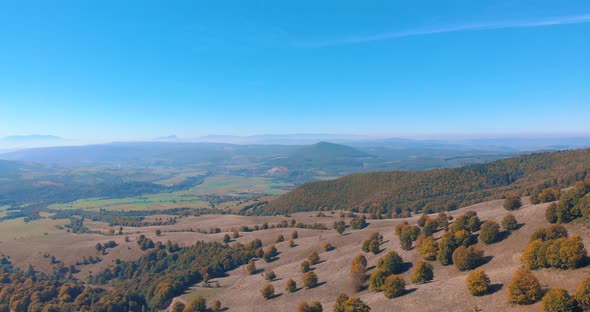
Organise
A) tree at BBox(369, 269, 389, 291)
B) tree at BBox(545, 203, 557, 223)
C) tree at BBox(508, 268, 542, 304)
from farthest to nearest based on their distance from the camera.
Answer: tree at BBox(369, 269, 389, 291)
tree at BBox(545, 203, 557, 223)
tree at BBox(508, 268, 542, 304)

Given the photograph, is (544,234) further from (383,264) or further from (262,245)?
(262,245)

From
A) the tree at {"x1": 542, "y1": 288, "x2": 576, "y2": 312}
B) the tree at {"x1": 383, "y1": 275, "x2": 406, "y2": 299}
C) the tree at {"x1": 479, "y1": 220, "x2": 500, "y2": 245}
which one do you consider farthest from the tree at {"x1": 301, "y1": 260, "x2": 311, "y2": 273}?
the tree at {"x1": 542, "y1": 288, "x2": 576, "y2": 312}

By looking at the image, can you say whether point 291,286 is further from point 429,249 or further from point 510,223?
point 510,223

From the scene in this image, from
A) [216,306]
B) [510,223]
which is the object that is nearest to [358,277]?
[510,223]

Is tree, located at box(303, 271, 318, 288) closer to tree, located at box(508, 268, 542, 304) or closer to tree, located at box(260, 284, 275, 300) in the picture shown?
tree, located at box(260, 284, 275, 300)


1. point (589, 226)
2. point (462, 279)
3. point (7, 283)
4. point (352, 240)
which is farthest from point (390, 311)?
point (7, 283)

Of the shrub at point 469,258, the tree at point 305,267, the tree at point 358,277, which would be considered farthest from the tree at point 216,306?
the shrub at point 469,258
